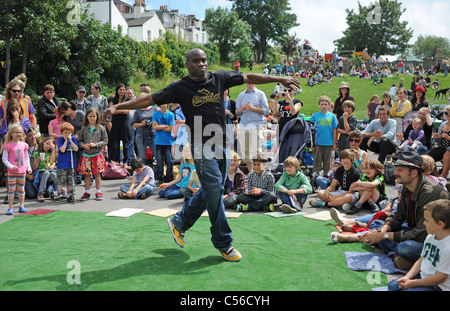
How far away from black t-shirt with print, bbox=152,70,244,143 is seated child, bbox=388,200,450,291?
2.07 meters

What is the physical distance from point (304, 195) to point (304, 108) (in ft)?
69.6

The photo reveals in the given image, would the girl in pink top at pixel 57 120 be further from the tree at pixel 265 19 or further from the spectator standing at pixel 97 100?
the tree at pixel 265 19

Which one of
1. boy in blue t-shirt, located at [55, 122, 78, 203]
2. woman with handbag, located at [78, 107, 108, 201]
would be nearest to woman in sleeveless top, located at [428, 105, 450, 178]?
woman with handbag, located at [78, 107, 108, 201]

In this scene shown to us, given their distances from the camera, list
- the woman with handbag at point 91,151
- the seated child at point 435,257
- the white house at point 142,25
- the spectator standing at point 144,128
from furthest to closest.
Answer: the white house at point 142,25, the spectator standing at point 144,128, the woman with handbag at point 91,151, the seated child at point 435,257

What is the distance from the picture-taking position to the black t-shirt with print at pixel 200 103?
170 inches

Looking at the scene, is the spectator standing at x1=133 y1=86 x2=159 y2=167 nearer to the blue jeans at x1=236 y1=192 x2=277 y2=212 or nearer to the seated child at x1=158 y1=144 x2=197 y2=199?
the seated child at x1=158 y1=144 x2=197 y2=199

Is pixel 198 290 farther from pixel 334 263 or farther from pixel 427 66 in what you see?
pixel 427 66

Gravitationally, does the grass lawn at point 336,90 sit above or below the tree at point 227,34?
below

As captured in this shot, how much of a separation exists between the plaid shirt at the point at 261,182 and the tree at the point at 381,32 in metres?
71.4

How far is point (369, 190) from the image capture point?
6816mm

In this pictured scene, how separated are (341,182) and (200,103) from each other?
3.85m

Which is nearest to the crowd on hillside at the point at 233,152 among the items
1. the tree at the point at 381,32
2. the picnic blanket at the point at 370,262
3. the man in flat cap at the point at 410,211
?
the picnic blanket at the point at 370,262

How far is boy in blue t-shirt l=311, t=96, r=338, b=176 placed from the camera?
881 centimetres

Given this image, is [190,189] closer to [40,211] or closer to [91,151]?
[91,151]
